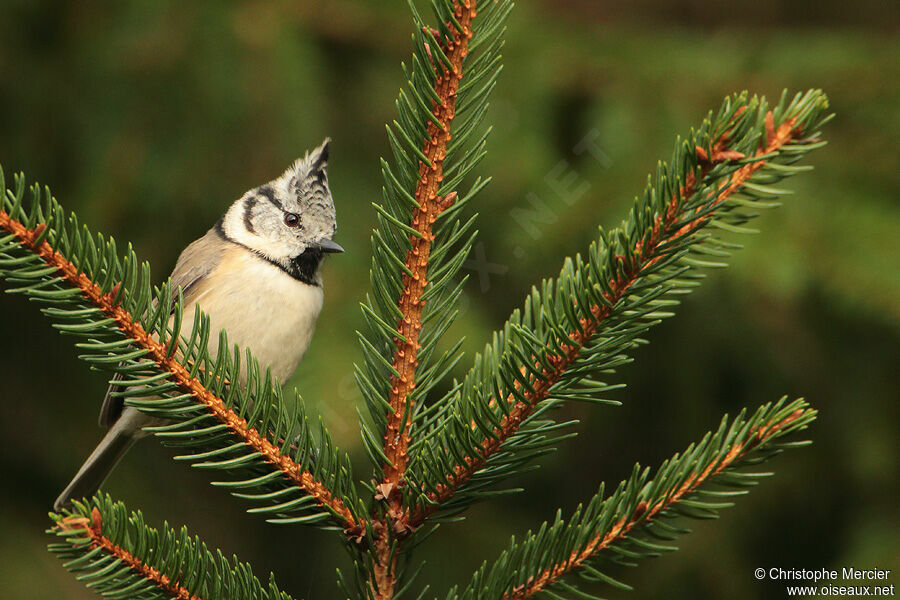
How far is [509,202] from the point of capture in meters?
4.13

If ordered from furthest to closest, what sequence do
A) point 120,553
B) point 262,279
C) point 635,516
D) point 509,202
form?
point 509,202 → point 262,279 → point 635,516 → point 120,553

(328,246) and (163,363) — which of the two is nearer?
(163,363)

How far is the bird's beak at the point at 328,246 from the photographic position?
10.7 feet

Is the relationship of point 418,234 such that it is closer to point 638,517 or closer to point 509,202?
point 638,517

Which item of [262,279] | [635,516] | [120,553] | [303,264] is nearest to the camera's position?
[120,553]

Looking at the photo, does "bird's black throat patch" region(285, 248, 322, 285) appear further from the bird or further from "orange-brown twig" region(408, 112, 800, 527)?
"orange-brown twig" region(408, 112, 800, 527)

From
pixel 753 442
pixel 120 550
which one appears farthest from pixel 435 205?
pixel 120 550

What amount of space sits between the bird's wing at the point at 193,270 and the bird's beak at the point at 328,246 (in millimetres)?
426

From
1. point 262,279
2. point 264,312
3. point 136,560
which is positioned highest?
point 262,279

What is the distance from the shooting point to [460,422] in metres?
1.59

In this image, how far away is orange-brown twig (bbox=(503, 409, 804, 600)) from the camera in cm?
155

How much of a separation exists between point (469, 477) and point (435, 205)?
50 cm

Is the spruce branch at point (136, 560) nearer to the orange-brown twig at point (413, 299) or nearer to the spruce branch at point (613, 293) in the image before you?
the orange-brown twig at point (413, 299)

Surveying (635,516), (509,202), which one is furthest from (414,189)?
(509,202)
